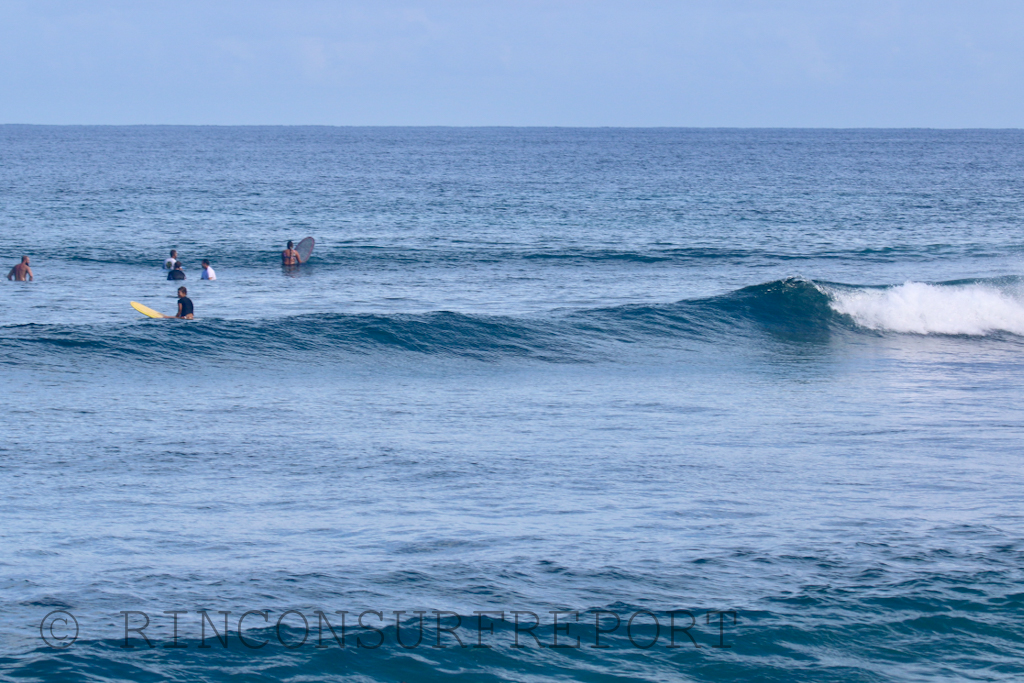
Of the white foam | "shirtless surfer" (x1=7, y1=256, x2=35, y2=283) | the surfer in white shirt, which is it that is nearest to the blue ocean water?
the white foam

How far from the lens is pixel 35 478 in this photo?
12.0 metres

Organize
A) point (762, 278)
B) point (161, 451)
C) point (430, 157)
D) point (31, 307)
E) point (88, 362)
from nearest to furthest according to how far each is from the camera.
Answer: point (161, 451), point (88, 362), point (31, 307), point (762, 278), point (430, 157)

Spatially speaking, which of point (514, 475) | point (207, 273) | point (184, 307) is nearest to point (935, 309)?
point (514, 475)

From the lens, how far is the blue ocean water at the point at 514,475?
25.2 feet

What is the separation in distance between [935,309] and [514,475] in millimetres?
18391

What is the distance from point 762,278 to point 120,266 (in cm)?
2381

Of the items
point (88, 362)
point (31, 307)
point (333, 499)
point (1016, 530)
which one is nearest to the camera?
point (1016, 530)

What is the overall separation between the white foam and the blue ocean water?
0.10 metres

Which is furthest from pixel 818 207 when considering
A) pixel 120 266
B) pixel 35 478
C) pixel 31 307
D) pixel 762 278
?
pixel 35 478

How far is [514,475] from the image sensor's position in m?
12.2

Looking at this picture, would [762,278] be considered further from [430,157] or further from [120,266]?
[430,157]

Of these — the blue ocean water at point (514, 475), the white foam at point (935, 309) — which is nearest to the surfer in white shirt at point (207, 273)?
the blue ocean water at point (514, 475)

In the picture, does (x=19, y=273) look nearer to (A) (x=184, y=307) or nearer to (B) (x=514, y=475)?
(A) (x=184, y=307)

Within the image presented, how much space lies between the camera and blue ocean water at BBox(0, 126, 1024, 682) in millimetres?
7684
